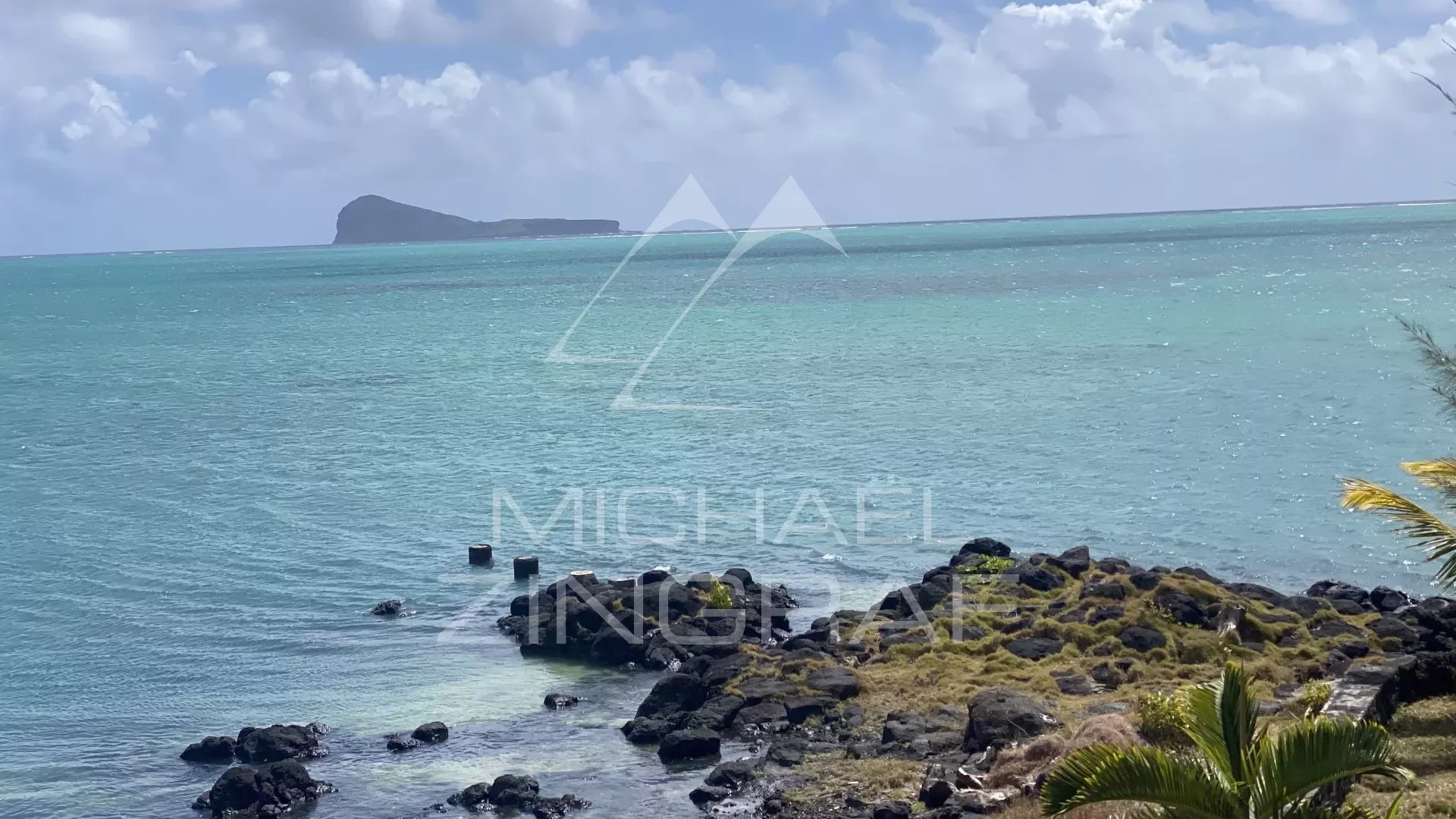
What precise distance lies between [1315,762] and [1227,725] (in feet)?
2.34

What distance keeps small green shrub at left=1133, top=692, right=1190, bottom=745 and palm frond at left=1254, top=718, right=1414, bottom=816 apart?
6787mm

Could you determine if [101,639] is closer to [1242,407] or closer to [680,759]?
[680,759]

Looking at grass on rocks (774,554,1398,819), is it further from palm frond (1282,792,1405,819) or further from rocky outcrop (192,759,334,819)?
palm frond (1282,792,1405,819)

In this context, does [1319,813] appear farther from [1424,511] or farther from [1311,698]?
[1311,698]

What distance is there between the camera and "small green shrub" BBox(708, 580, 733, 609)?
93.6 ft

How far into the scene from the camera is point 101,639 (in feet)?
98.3

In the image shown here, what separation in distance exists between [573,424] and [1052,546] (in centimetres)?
2730

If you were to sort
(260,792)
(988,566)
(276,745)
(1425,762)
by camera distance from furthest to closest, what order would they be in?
(988,566) → (276,745) → (260,792) → (1425,762)

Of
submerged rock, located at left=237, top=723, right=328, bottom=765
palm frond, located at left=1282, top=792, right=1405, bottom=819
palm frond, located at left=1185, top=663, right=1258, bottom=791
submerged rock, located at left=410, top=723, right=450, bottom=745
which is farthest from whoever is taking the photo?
submerged rock, located at left=410, top=723, right=450, bottom=745

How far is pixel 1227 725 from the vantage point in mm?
10398

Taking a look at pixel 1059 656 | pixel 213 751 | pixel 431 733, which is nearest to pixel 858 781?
pixel 1059 656

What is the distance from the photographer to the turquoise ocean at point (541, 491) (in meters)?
24.6

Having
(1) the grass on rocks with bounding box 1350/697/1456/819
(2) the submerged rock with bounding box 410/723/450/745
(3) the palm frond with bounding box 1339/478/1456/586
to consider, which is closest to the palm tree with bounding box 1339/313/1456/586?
(3) the palm frond with bounding box 1339/478/1456/586

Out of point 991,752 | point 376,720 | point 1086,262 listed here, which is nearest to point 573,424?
point 376,720
